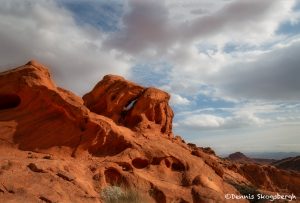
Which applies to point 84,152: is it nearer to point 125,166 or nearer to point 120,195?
point 125,166

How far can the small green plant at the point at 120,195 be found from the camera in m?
16.6

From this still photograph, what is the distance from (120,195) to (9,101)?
8.80 meters

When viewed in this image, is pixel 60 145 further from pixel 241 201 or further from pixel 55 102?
pixel 241 201

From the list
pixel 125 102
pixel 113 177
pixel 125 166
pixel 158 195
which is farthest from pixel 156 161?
pixel 125 102

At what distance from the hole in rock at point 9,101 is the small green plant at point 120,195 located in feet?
25.0

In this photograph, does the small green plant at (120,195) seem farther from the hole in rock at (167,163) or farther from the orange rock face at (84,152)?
the hole in rock at (167,163)

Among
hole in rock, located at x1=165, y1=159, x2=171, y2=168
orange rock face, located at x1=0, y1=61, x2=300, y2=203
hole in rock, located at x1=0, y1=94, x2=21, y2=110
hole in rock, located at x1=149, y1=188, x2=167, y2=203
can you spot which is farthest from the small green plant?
hole in rock, located at x1=0, y1=94, x2=21, y2=110

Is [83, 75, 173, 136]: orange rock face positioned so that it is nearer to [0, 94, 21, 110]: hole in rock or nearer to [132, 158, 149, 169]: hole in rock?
[132, 158, 149, 169]: hole in rock

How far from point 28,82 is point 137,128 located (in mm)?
6880

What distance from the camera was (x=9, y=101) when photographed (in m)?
21.8

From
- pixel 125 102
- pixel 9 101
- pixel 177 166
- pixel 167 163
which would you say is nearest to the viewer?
pixel 9 101

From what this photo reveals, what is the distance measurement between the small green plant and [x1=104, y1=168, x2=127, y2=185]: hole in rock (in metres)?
0.61

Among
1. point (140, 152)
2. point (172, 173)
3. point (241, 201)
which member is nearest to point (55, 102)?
point (140, 152)

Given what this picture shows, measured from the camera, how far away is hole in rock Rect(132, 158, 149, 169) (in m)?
20.8
